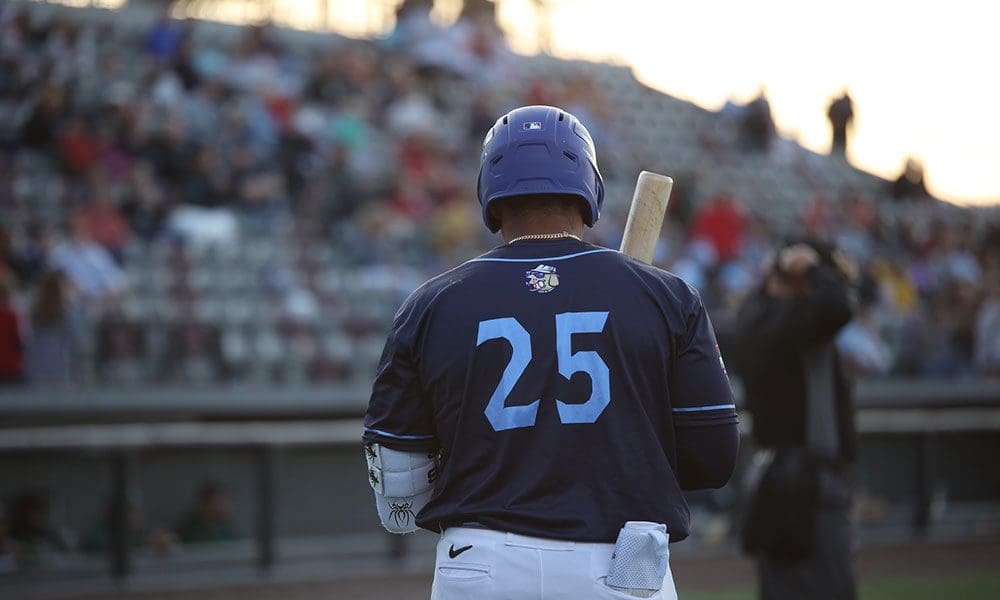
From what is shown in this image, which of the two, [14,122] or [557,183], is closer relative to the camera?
[557,183]

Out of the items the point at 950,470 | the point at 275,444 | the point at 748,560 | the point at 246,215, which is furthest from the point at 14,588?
the point at 950,470

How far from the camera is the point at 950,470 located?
14.3 metres

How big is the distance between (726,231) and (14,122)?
840 centimetres

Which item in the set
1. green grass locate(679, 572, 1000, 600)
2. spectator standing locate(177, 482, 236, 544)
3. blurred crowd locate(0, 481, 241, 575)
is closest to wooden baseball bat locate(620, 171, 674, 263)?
green grass locate(679, 572, 1000, 600)

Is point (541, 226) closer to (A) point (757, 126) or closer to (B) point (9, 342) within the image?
(B) point (9, 342)

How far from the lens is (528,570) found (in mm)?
3434

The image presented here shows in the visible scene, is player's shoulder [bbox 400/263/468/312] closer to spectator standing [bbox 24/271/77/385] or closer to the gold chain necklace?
the gold chain necklace

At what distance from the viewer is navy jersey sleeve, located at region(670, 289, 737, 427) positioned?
3607 mm

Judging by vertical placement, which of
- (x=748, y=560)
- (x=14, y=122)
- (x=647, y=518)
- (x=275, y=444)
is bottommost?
(x=748, y=560)

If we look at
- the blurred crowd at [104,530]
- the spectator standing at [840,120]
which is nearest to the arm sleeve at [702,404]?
the blurred crowd at [104,530]

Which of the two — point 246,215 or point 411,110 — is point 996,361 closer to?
point 411,110

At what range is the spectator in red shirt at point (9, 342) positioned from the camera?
10.9m

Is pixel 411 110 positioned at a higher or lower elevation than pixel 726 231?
higher

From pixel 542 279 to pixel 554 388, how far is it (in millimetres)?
287
